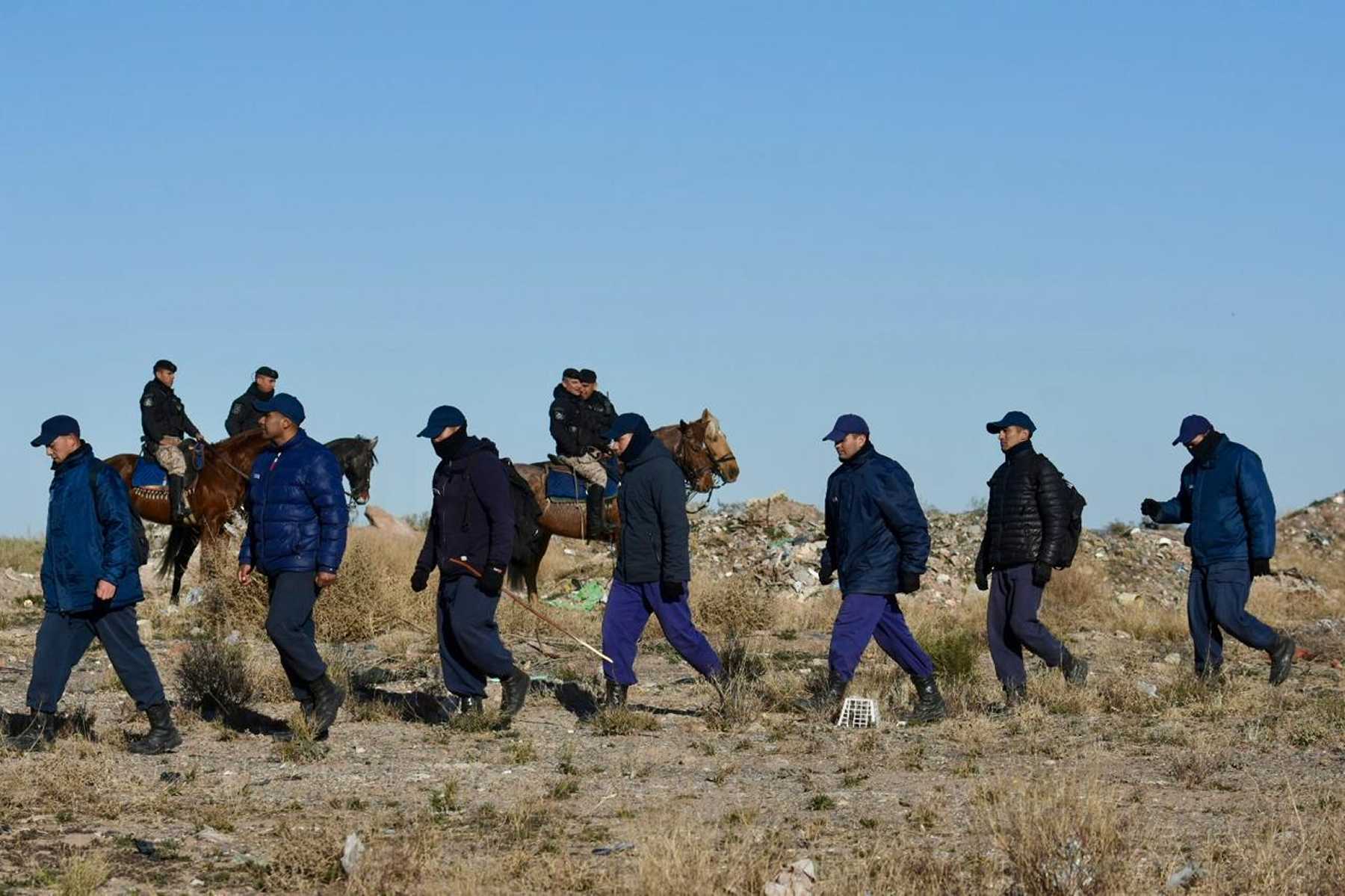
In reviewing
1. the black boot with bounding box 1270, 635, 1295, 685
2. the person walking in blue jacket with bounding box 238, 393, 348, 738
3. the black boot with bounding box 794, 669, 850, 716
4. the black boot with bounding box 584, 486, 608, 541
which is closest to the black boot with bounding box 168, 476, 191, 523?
the black boot with bounding box 584, 486, 608, 541

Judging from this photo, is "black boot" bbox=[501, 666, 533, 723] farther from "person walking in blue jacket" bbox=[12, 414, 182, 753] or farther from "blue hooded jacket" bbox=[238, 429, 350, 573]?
"person walking in blue jacket" bbox=[12, 414, 182, 753]

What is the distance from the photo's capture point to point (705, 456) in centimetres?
2112

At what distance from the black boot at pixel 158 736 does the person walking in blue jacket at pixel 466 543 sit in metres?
1.61

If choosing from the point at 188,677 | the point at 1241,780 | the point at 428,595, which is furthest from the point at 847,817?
the point at 428,595

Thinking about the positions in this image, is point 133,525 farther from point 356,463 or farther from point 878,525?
point 356,463

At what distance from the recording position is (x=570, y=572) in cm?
2398

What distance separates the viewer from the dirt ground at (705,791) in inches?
267

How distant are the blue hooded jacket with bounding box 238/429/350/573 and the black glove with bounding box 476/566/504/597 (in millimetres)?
1004

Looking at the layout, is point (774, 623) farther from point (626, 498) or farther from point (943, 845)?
point (943, 845)

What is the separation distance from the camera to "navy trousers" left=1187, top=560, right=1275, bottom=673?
12.2 metres

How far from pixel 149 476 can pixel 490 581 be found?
10.5 metres

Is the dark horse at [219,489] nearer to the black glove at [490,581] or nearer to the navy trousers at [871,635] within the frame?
the black glove at [490,581]

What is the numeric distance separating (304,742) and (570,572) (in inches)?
540

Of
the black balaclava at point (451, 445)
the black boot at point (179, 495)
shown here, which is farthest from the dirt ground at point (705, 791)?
the black boot at point (179, 495)
